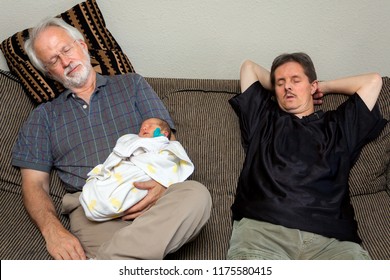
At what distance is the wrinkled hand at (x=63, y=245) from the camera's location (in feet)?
5.32

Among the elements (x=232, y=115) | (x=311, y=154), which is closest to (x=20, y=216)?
(x=232, y=115)

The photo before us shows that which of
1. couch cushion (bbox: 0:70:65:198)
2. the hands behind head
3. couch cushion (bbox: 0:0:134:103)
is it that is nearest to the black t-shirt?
the hands behind head

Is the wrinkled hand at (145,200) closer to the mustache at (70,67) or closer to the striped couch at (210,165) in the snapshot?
the striped couch at (210,165)

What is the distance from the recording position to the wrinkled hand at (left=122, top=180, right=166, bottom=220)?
5.53 ft

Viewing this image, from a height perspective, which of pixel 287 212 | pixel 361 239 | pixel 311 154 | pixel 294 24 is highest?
pixel 294 24

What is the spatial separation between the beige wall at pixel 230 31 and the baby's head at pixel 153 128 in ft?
2.18

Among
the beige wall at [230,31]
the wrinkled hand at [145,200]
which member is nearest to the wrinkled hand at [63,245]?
the wrinkled hand at [145,200]

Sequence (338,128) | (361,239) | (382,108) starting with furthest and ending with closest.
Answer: (382,108) < (338,128) < (361,239)

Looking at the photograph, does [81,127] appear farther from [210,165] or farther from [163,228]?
[163,228]

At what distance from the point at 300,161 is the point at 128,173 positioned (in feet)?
2.05

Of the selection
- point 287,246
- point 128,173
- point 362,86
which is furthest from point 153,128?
point 362,86

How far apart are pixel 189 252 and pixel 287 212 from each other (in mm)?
362
